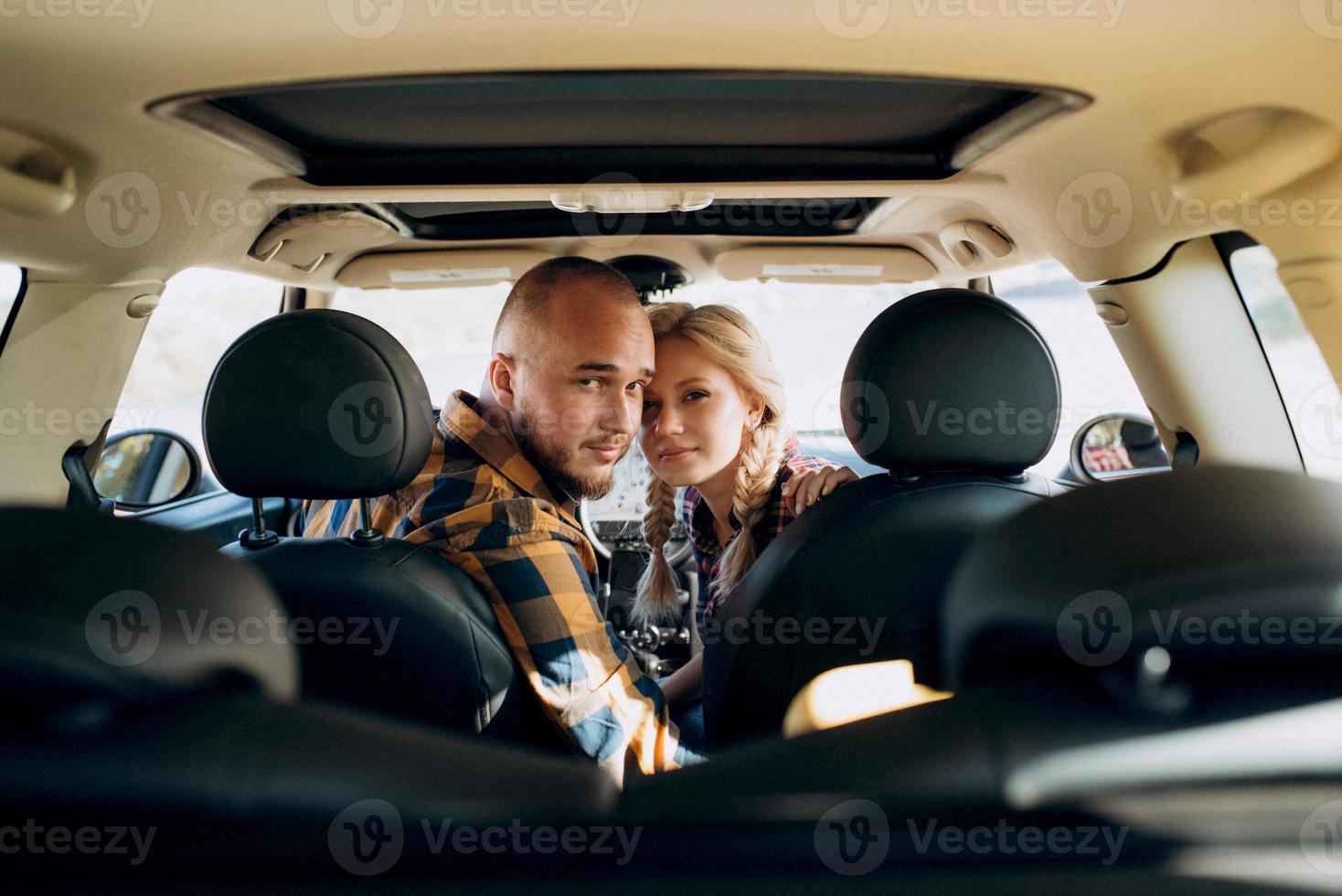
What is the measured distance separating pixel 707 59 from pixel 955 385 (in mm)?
729

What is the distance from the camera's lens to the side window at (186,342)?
2.61m

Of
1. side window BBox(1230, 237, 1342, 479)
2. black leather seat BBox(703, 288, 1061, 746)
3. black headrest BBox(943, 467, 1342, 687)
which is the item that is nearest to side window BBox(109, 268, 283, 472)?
black leather seat BBox(703, 288, 1061, 746)

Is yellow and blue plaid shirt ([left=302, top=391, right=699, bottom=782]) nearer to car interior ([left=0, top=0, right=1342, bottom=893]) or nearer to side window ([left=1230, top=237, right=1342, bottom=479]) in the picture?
car interior ([left=0, top=0, right=1342, bottom=893])

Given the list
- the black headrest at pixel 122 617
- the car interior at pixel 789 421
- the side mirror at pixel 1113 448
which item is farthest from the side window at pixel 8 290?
the side mirror at pixel 1113 448

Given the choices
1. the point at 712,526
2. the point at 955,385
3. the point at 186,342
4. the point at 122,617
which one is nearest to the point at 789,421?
the point at 712,526

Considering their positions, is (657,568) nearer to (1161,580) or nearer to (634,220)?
(634,220)

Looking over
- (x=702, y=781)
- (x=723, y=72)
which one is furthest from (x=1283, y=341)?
(x=702, y=781)

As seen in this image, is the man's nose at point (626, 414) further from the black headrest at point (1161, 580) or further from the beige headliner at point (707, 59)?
the black headrest at point (1161, 580)

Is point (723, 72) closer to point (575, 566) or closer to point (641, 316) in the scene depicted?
point (641, 316)

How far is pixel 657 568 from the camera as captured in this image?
3305 millimetres

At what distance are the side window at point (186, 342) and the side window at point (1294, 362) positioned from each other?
101 inches

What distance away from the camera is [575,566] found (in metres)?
1.82

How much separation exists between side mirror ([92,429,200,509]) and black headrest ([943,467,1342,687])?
9.83ft

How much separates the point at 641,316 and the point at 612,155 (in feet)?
1.31
